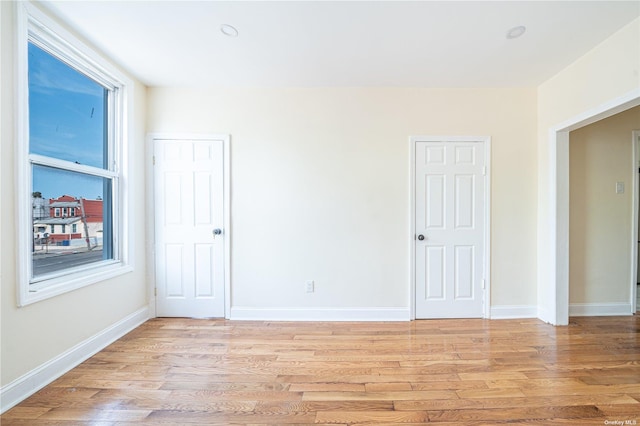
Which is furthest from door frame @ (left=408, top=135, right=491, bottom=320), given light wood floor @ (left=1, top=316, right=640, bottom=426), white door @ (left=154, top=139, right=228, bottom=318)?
white door @ (left=154, top=139, right=228, bottom=318)

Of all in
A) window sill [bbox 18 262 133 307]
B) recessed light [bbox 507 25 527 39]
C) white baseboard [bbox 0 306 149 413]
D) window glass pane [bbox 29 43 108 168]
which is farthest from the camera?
recessed light [bbox 507 25 527 39]

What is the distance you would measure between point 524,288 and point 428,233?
4.10ft

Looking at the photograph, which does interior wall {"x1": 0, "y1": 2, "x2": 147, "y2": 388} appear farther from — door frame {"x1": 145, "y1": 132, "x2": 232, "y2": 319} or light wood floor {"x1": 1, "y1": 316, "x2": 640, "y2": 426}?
door frame {"x1": 145, "y1": 132, "x2": 232, "y2": 319}

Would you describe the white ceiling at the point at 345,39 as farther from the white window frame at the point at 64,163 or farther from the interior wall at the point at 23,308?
Result: the interior wall at the point at 23,308

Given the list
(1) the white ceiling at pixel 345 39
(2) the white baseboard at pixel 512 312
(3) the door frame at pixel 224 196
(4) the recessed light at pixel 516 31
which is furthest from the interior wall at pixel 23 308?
(2) the white baseboard at pixel 512 312

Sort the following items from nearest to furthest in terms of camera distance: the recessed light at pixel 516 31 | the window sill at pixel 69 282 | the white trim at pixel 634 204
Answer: the window sill at pixel 69 282, the recessed light at pixel 516 31, the white trim at pixel 634 204

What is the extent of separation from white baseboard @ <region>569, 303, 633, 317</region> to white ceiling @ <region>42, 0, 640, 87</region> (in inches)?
99.8

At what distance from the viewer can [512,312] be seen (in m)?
2.98

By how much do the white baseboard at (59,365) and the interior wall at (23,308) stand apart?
35 millimetres

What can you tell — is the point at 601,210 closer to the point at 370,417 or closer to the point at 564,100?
the point at 564,100

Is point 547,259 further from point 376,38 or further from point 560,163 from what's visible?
point 376,38

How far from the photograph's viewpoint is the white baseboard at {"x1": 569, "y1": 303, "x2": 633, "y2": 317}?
9.84ft

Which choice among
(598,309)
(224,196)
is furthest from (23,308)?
(598,309)

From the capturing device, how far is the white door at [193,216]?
9.82 ft
